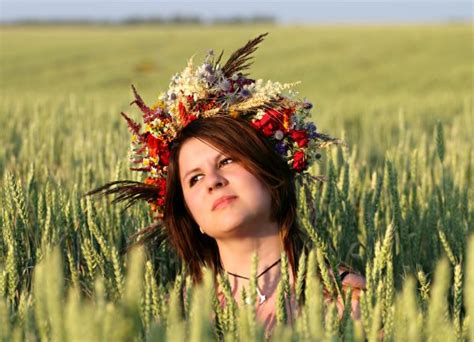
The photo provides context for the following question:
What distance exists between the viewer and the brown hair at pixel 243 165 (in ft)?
6.03

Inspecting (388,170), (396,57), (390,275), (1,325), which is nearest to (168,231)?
(388,170)

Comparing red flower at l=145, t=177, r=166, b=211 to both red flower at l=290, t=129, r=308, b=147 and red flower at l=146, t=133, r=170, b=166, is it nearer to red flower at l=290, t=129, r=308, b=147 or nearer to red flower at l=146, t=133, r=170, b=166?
red flower at l=146, t=133, r=170, b=166

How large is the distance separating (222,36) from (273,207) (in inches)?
1141

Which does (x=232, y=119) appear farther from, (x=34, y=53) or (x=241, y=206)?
(x=34, y=53)

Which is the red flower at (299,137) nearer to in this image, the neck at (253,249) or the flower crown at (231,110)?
the flower crown at (231,110)

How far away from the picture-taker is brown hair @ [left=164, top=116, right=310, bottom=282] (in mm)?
1837

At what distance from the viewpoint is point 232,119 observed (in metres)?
1.91

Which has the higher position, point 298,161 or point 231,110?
point 231,110

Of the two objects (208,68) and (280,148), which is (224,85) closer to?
(208,68)

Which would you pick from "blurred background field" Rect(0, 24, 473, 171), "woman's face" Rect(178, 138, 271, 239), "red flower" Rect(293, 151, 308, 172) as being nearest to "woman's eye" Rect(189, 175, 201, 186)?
"woman's face" Rect(178, 138, 271, 239)

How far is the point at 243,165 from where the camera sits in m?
1.82

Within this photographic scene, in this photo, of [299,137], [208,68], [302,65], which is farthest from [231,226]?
[302,65]

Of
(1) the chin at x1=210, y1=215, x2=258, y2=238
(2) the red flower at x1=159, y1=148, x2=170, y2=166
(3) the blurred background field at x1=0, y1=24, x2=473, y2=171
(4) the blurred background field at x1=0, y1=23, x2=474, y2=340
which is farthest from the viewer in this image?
(3) the blurred background field at x1=0, y1=24, x2=473, y2=171

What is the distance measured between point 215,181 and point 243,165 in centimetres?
8
